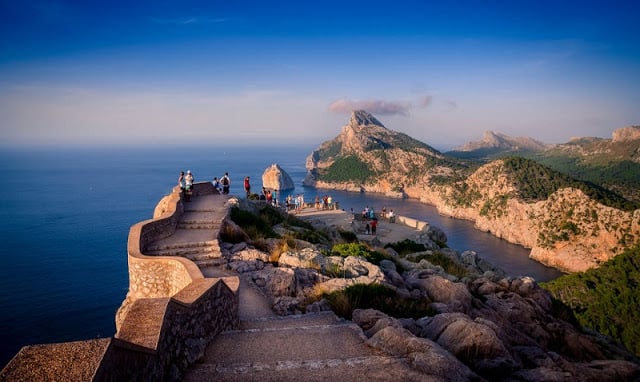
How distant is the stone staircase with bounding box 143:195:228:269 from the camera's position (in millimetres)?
11516

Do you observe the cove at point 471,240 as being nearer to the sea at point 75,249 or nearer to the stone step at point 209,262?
the sea at point 75,249

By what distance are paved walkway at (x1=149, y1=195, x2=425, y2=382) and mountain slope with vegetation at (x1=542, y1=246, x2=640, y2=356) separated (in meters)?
32.5

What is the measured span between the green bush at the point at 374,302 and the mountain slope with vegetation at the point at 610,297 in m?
29.9

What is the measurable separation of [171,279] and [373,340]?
5540 mm

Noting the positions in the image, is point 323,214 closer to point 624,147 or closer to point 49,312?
point 49,312

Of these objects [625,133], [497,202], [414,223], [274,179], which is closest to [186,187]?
[414,223]

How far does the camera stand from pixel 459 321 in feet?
20.5

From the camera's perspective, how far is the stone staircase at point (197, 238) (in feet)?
37.8

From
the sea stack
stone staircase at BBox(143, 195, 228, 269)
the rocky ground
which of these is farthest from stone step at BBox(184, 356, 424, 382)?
the sea stack

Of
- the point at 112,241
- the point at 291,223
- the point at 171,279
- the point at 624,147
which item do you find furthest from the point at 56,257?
the point at 624,147

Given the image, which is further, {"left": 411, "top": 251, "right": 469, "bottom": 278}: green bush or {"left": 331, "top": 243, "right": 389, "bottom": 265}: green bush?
{"left": 411, "top": 251, "right": 469, "bottom": 278}: green bush

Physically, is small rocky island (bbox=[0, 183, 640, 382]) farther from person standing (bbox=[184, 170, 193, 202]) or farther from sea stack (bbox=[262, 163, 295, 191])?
sea stack (bbox=[262, 163, 295, 191])

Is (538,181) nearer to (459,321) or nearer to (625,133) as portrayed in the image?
(459,321)

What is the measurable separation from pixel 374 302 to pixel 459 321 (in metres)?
2.48
